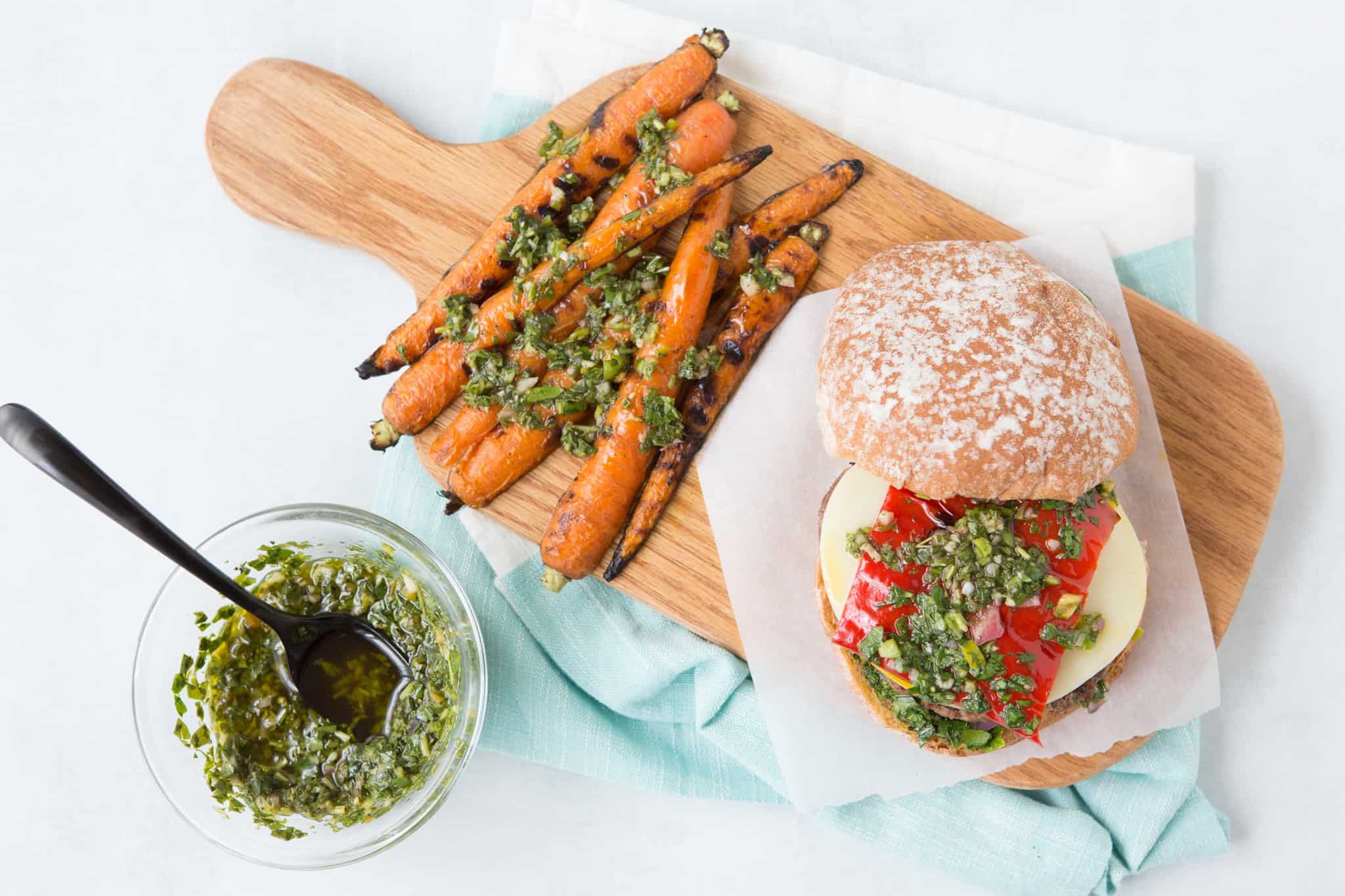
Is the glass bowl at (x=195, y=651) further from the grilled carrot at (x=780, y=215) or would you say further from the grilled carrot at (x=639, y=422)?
the grilled carrot at (x=780, y=215)

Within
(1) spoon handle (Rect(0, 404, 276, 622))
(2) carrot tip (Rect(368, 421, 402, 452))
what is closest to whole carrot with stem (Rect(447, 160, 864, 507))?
(2) carrot tip (Rect(368, 421, 402, 452))

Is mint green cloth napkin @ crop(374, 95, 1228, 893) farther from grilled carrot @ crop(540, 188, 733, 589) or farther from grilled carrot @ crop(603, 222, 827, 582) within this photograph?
grilled carrot @ crop(603, 222, 827, 582)

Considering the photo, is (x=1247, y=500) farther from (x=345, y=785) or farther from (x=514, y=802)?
(x=345, y=785)

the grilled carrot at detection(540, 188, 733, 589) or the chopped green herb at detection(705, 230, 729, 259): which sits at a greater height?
the chopped green herb at detection(705, 230, 729, 259)

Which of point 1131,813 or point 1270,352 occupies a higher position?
point 1270,352

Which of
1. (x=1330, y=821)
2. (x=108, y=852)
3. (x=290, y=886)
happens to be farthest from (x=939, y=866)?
(x=108, y=852)
